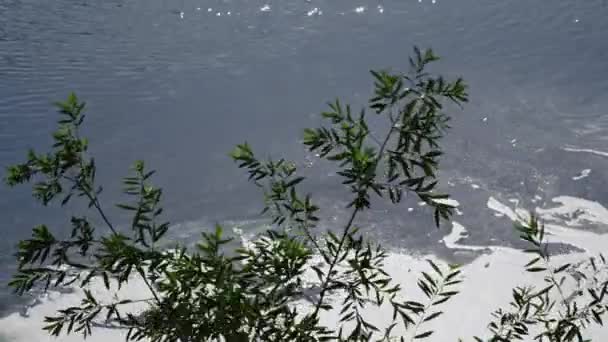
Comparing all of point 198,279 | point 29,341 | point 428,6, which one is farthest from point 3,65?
point 198,279

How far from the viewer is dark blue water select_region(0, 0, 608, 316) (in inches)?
193

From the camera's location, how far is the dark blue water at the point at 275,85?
491 centimetres

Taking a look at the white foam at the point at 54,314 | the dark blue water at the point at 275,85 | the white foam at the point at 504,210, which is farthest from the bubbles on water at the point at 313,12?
the white foam at the point at 54,314

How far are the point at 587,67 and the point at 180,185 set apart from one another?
4.08 m

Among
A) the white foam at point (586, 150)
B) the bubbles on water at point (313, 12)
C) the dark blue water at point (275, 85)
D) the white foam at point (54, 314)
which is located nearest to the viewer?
the white foam at point (54, 314)

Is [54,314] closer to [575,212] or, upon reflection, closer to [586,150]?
[575,212]

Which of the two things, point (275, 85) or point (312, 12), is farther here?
point (312, 12)

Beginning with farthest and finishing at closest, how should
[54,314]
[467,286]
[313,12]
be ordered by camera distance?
1. [313,12]
2. [467,286]
3. [54,314]

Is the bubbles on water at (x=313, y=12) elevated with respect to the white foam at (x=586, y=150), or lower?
elevated

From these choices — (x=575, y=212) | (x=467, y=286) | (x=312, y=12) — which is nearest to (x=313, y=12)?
(x=312, y=12)

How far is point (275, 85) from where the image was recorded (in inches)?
247

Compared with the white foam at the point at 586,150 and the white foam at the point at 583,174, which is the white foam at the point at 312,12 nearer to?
the white foam at the point at 586,150

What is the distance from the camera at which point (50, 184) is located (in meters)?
1.76

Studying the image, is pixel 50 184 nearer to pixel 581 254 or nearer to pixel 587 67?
pixel 581 254
